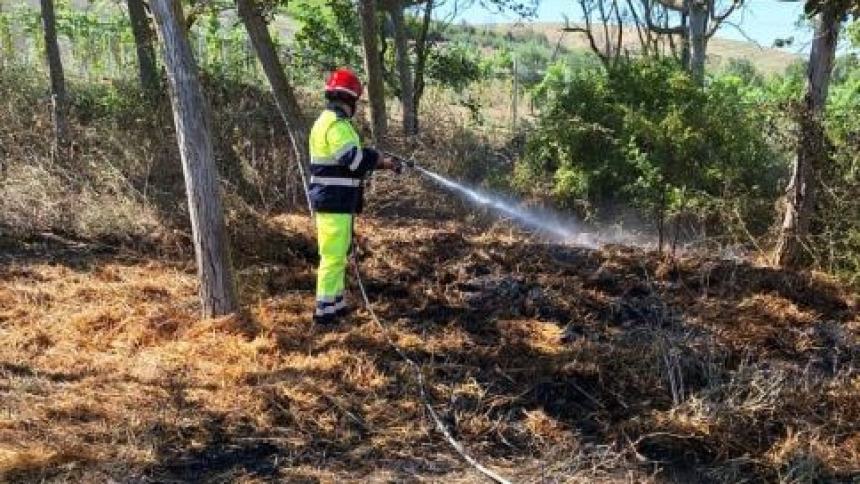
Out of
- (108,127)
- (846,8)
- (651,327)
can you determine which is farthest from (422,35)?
(846,8)

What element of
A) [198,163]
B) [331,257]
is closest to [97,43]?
[198,163]

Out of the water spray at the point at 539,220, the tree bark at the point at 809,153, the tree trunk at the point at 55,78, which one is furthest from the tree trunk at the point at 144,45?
the tree bark at the point at 809,153

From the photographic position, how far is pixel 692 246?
738cm

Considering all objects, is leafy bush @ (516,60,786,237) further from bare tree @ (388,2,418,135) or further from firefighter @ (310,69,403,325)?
firefighter @ (310,69,403,325)

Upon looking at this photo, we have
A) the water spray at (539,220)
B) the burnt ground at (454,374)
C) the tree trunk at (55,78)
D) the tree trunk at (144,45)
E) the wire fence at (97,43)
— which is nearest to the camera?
the burnt ground at (454,374)

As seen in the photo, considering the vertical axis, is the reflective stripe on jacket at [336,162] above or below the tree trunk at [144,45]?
below

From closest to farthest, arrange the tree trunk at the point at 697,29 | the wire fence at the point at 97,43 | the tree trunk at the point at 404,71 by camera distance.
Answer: the tree trunk at the point at 404,71, the wire fence at the point at 97,43, the tree trunk at the point at 697,29

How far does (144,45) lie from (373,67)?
3567mm

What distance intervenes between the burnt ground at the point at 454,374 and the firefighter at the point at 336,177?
0.31m

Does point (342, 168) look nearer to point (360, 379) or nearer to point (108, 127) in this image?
point (360, 379)

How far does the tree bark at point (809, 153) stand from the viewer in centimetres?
649

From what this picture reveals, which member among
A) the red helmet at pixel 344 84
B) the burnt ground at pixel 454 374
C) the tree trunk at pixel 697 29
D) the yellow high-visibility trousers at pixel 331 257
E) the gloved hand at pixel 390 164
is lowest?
the burnt ground at pixel 454 374

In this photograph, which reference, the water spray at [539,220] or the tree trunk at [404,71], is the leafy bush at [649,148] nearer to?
the water spray at [539,220]

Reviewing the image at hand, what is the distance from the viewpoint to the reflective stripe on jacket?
232 inches
